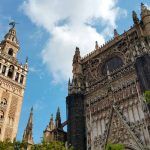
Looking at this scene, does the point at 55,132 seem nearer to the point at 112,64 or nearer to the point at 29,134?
the point at 29,134

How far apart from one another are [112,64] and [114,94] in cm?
495

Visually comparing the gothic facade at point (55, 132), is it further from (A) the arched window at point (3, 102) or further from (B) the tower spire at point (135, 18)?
(B) the tower spire at point (135, 18)

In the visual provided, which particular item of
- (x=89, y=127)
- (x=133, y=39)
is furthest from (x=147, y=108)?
(x=133, y=39)

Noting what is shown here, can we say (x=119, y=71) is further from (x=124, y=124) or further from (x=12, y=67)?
(x=12, y=67)

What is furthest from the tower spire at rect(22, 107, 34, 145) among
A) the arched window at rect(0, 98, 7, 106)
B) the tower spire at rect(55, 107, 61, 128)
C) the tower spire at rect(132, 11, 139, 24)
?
the tower spire at rect(132, 11, 139, 24)

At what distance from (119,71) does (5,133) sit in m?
15.2

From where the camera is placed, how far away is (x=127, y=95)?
23.7m

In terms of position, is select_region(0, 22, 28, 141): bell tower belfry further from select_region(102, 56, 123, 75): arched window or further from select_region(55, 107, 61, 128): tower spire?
select_region(102, 56, 123, 75): arched window

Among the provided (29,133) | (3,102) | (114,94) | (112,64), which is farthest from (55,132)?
(3,102)

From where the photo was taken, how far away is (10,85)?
1451 inches

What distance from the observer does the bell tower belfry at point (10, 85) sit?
33.2 m

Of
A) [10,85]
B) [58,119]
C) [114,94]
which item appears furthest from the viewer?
[10,85]

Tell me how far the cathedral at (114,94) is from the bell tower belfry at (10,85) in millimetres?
9755

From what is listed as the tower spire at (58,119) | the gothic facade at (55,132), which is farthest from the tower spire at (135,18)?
the gothic facade at (55,132)
